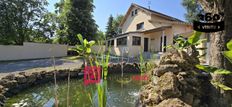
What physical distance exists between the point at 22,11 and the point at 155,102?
22.6m

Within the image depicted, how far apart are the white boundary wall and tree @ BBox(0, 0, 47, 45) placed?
2311 mm

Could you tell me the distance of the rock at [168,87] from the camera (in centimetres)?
380

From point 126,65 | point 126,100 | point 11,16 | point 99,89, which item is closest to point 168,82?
point 99,89

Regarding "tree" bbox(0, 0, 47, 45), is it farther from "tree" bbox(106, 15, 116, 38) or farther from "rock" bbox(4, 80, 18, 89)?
"tree" bbox(106, 15, 116, 38)

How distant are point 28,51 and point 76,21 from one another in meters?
7.97

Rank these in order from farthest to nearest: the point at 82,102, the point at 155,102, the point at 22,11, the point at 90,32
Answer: the point at 90,32, the point at 22,11, the point at 82,102, the point at 155,102

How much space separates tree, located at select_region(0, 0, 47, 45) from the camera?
68.5 ft

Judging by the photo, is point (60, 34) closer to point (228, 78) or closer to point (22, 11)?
point (22, 11)

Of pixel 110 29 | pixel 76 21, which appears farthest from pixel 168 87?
pixel 110 29

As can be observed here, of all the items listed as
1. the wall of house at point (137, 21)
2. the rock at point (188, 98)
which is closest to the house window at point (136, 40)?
the wall of house at point (137, 21)

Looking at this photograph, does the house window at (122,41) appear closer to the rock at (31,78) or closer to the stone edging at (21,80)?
the stone edging at (21,80)

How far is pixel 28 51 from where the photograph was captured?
20.7m

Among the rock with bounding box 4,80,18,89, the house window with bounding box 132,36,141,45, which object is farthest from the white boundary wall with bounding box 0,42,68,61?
the house window with bounding box 132,36,141,45

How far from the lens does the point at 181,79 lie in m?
4.21
